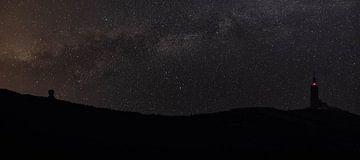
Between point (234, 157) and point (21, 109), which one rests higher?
point (21, 109)

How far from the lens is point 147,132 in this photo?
25641mm

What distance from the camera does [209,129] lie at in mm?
27688

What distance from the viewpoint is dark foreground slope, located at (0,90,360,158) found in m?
21.5

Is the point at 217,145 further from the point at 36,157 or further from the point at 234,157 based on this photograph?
the point at 36,157

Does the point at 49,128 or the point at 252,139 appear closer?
the point at 49,128

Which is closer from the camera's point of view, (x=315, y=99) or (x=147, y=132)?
(x=147, y=132)

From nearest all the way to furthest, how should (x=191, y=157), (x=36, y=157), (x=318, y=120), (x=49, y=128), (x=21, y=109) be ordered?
1. (x=36, y=157)
2. (x=191, y=157)
3. (x=49, y=128)
4. (x=21, y=109)
5. (x=318, y=120)

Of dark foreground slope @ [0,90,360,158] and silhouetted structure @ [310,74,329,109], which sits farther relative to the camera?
silhouetted structure @ [310,74,329,109]

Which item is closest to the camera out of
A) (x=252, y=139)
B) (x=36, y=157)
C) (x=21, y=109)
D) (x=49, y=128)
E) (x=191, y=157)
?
(x=36, y=157)

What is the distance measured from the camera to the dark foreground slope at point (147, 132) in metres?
21.5

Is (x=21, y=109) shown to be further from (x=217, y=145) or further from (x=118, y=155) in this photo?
(x=217, y=145)

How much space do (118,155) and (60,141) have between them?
286 centimetres

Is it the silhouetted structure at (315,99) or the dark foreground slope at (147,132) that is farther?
the silhouetted structure at (315,99)

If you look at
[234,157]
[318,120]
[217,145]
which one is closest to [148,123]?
[217,145]
